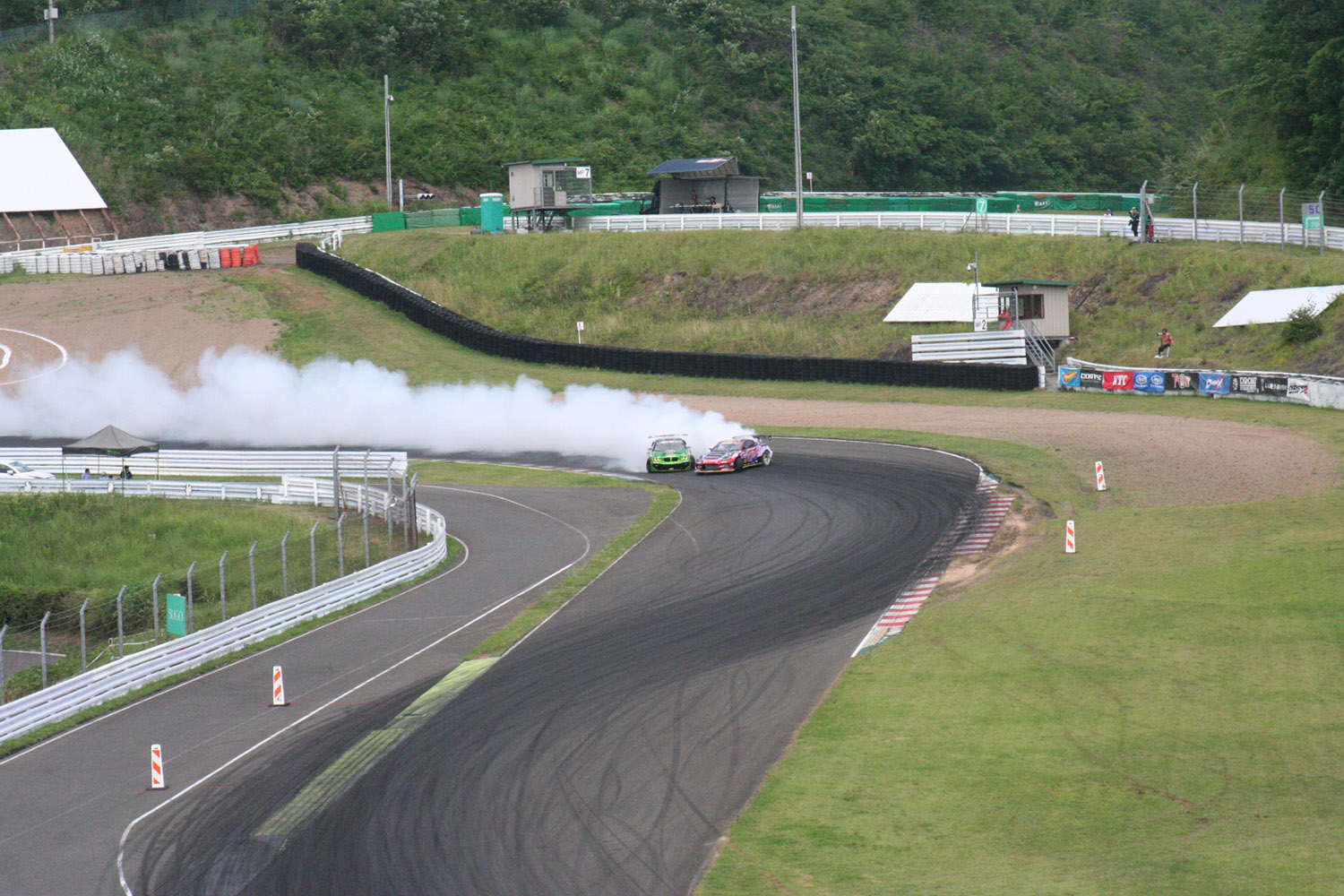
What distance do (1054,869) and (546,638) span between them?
43.6ft

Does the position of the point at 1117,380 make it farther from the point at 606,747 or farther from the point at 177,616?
the point at 177,616

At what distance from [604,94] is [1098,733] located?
95.6 metres

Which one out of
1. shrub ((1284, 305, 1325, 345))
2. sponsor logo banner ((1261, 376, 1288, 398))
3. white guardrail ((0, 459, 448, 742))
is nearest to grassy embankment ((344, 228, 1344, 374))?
shrub ((1284, 305, 1325, 345))

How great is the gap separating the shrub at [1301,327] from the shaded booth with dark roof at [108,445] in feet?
138

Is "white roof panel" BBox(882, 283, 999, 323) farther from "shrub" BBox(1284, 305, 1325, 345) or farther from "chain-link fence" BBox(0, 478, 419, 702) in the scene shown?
"chain-link fence" BBox(0, 478, 419, 702)

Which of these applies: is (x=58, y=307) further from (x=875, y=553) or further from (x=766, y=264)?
(x=875, y=553)

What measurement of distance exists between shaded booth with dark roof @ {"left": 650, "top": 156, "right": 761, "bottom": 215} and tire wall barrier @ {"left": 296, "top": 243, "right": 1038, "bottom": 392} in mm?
17964

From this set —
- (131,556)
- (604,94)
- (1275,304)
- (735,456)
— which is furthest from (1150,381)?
(604,94)

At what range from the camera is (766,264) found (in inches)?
2736

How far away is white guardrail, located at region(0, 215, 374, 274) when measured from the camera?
245ft

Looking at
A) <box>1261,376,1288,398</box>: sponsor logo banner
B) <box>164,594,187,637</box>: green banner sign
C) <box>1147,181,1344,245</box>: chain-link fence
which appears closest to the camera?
<box>164,594,187,637</box>: green banner sign

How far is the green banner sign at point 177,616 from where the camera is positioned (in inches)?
1036

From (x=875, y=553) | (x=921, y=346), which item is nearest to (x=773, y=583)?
(x=875, y=553)

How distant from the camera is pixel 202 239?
3147 inches
